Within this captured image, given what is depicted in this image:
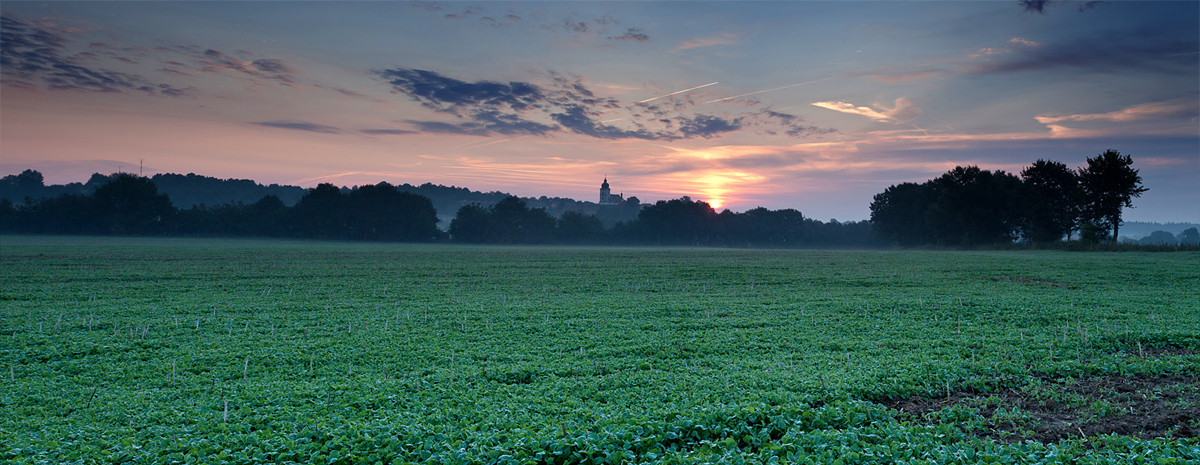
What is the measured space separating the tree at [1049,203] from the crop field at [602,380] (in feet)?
211

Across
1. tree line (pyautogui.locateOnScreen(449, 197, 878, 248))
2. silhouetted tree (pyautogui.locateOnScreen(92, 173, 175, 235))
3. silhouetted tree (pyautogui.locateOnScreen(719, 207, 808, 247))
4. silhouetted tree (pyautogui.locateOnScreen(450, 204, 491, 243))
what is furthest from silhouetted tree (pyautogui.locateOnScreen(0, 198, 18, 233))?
silhouetted tree (pyautogui.locateOnScreen(719, 207, 808, 247))

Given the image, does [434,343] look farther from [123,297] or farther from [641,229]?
[641,229]

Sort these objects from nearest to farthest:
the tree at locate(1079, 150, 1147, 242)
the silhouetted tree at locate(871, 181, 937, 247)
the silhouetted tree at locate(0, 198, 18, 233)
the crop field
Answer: the crop field < the tree at locate(1079, 150, 1147, 242) < the silhouetted tree at locate(871, 181, 937, 247) < the silhouetted tree at locate(0, 198, 18, 233)

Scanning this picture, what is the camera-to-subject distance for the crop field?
694 cm

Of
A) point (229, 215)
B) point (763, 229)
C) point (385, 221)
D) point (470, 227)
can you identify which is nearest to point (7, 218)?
point (229, 215)

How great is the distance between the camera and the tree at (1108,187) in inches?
2489

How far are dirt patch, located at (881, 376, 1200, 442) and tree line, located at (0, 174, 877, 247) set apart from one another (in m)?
129

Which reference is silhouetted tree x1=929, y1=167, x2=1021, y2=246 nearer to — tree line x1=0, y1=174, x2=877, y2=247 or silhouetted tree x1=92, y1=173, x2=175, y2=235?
tree line x1=0, y1=174, x2=877, y2=247

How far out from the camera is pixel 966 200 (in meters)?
82.1

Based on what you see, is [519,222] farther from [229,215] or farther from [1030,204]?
[1030,204]

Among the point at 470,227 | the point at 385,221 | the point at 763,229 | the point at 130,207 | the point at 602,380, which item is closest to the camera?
the point at 602,380

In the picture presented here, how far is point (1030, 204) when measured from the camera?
7531cm

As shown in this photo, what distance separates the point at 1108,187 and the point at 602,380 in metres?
82.3

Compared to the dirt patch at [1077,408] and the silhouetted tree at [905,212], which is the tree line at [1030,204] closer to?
the silhouetted tree at [905,212]
